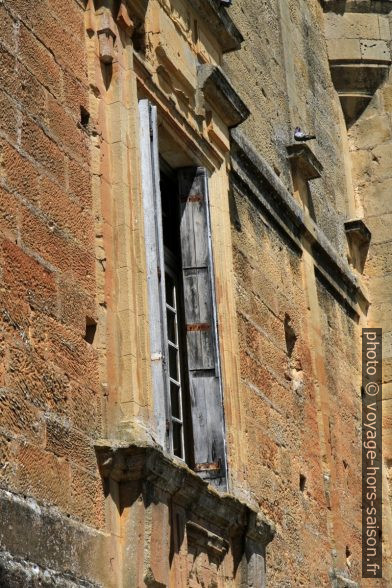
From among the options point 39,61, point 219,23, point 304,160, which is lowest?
point 39,61

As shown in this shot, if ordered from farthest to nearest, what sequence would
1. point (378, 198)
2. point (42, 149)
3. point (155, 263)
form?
point (378, 198)
point (155, 263)
point (42, 149)

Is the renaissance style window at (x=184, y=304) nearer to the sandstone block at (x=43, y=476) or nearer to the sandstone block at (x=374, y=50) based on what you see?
the sandstone block at (x=43, y=476)

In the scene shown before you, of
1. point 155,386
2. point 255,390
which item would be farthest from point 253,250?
point 155,386

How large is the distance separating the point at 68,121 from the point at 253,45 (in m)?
4.23

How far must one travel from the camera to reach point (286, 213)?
1063cm

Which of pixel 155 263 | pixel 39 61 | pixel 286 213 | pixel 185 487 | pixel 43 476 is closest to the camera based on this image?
pixel 43 476

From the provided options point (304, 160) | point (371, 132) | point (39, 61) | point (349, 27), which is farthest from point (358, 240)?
point (39, 61)

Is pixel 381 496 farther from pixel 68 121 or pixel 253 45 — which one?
pixel 68 121

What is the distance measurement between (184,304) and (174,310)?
7 centimetres

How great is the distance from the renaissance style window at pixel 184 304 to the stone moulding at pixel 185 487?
0.88 ft

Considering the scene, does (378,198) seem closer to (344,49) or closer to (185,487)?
(344,49)

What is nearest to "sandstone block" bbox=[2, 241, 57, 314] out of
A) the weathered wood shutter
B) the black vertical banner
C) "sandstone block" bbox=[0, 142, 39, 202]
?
"sandstone block" bbox=[0, 142, 39, 202]

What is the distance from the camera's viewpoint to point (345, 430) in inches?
440

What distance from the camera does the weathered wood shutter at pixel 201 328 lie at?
8047 mm
